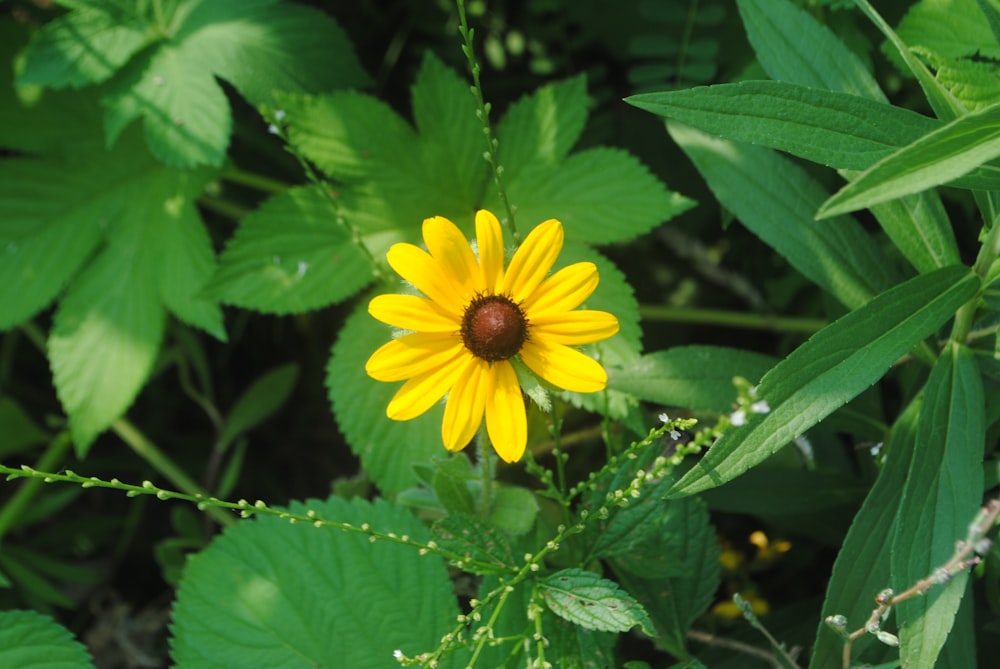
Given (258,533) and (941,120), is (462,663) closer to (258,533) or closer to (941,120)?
(258,533)

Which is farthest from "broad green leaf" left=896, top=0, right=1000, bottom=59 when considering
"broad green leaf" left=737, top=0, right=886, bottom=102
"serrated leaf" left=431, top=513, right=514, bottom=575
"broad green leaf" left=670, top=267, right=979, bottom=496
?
"serrated leaf" left=431, top=513, right=514, bottom=575

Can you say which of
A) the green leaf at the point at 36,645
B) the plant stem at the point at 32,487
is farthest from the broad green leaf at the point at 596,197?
the plant stem at the point at 32,487

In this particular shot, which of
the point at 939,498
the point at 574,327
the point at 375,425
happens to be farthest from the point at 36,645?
the point at 939,498

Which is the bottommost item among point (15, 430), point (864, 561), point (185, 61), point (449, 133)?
point (15, 430)

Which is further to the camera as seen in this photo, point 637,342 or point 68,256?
point 68,256

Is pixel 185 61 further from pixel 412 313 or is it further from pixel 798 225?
pixel 798 225

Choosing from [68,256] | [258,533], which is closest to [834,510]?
[258,533]
